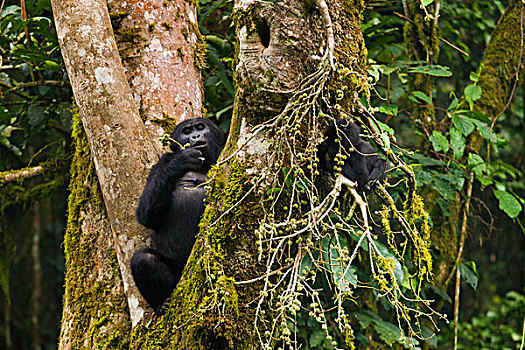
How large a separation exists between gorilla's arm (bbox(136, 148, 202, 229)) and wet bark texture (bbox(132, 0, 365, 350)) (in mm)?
753

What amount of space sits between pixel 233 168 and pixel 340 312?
770 mm

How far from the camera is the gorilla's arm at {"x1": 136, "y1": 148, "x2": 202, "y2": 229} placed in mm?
2844

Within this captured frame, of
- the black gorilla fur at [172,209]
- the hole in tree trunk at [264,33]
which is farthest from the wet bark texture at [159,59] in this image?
the hole in tree trunk at [264,33]

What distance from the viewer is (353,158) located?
277 cm

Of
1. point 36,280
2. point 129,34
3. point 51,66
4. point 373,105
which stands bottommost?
point 36,280

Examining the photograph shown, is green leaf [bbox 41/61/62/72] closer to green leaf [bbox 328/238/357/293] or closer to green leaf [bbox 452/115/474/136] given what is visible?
green leaf [bbox 328/238/357/293]

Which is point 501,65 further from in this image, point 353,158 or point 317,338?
point 317,338

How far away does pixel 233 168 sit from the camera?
216cm

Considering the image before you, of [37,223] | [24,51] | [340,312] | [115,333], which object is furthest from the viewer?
[37,223]

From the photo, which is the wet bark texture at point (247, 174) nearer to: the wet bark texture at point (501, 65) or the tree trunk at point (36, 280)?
the wet bark texture at point (501, 65)

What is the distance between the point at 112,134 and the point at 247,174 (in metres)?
0.99

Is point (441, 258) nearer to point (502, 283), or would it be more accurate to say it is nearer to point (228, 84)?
point (228, 84)

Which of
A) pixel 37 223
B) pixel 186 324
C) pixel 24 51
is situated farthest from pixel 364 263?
pixel 37 223

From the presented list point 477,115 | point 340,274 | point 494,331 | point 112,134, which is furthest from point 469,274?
point 494,331
